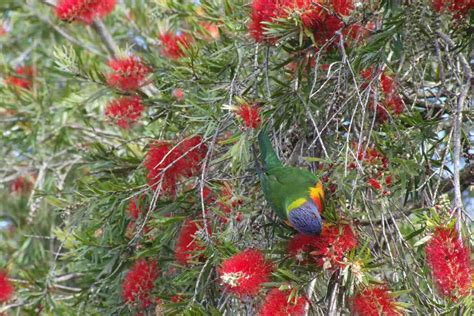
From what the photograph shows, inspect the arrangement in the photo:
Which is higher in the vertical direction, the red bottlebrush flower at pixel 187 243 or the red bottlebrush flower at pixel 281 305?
the red bottlebrush flower at pixel 281 305

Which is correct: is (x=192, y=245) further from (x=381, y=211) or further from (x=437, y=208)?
(x=437, y=208)

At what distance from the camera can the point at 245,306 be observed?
203cm

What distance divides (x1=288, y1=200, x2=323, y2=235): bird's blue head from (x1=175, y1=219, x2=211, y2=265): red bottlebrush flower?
30cm

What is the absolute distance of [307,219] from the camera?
1918mm

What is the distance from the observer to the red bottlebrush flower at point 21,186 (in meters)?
4.67

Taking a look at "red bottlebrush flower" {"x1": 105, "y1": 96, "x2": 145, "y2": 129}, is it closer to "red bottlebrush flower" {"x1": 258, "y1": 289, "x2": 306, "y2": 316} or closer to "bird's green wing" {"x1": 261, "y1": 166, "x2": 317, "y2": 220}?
"bird's green wing" {"x1": 261, "y1": 166, "x2": 317, "y2": 220}

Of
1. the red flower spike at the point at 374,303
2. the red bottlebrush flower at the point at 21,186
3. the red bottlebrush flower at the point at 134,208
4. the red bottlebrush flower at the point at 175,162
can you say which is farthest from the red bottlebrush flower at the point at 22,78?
the red flower spike at the point at 374,303

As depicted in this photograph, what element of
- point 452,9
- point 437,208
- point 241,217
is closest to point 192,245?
point 241,217

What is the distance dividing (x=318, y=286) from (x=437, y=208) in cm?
41

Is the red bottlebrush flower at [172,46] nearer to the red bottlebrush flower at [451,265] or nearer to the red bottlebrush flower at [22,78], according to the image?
the red bottlebrush flower at [22,78]

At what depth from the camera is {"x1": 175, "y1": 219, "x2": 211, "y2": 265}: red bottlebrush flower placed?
216 centimetres

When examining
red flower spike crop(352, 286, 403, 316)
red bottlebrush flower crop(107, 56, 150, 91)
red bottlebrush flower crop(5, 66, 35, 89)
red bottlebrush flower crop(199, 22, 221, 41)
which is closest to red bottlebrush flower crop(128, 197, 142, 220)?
red bottlebrush flower crop(107, 56, 150, 91)

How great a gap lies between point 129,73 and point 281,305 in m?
1.40

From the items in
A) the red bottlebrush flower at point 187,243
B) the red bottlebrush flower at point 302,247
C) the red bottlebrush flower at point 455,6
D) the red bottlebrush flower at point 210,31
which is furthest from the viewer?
the red bottlebrush flower at point 210,31
